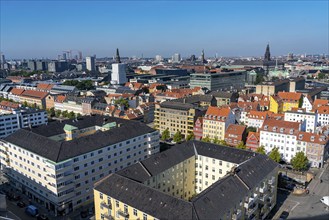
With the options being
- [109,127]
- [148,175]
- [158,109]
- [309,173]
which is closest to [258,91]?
[158,109]

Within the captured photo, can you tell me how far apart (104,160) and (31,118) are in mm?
49568

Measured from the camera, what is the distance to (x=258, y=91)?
156 meters

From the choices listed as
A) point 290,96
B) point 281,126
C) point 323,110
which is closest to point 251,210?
point 281,126

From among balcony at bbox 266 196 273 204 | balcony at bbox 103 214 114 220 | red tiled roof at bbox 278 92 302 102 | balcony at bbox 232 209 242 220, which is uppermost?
red tiled roof at bbox 278 92 302 102

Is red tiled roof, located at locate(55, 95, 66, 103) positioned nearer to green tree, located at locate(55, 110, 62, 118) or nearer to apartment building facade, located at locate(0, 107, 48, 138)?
green tree, located at locate(55, 110, 62, 118)

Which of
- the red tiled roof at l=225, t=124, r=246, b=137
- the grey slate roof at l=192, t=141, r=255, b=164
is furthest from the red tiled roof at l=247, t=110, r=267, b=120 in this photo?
the grey slate roof at l=192, t=141, r=255, b=164

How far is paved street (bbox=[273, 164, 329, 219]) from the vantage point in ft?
164

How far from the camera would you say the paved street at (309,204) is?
4991 cm

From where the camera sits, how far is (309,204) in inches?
2120

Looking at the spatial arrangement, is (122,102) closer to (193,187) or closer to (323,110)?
(193,187)

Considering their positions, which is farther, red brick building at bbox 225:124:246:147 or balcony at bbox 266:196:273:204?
red brick building at bbox 225:124:246:147

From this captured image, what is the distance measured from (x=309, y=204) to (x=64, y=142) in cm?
4784

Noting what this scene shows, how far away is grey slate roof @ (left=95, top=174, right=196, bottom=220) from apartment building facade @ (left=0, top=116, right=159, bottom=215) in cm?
1180

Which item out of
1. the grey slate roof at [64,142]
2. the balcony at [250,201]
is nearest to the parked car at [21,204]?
the grey slate roof at [64,142]
